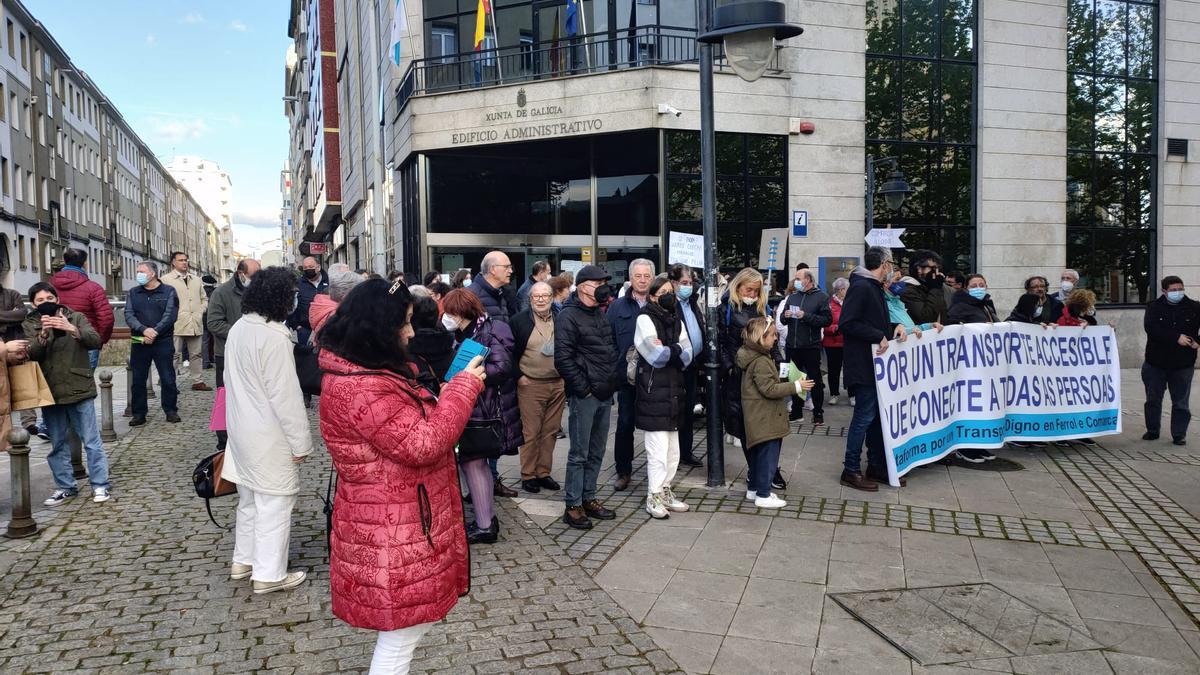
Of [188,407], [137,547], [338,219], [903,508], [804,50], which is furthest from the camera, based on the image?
[338,219]

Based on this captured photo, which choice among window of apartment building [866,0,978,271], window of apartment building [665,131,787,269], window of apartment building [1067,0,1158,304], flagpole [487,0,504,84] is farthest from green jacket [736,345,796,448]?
window of apartment building [1067,0,1158,304]

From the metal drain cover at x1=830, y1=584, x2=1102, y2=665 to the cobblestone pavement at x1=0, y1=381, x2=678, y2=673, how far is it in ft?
4.14

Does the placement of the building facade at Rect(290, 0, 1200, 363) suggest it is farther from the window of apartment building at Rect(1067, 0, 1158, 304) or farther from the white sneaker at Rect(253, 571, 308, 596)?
the white sneaker at Rect(253, 571, 308, 596)

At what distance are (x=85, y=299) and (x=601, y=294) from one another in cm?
604

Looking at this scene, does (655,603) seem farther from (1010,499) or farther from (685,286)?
(1010,499)

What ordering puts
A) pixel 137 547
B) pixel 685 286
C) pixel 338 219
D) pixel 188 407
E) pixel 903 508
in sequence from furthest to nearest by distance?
pixel 338 219, pixel 188 407, pixel 685 286, pixel 903 508, pixel 137 547

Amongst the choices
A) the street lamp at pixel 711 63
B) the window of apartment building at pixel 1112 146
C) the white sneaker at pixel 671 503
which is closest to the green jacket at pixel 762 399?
the street lamp at pixel 711 63

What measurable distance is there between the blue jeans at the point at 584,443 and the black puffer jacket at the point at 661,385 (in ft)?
0.92

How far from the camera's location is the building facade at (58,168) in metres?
41.3

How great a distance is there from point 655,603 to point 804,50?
15385mm

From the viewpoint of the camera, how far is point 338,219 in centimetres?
4556

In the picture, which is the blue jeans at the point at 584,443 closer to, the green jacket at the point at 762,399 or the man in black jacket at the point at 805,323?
the green jacket at the point at 762,399

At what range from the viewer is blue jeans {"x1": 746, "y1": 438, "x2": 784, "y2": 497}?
6645mm

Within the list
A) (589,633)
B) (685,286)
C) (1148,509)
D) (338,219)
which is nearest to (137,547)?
(589,633)
